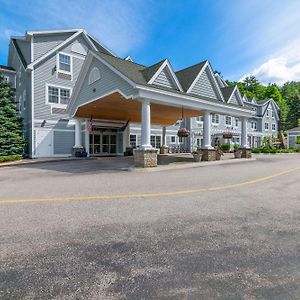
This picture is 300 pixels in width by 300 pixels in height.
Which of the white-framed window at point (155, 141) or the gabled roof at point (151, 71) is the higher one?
the gabled roof at point (151, 71)

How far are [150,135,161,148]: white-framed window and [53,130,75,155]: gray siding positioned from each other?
10.6 m

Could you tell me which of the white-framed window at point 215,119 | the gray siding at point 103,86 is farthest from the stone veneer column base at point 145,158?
the white-framed window at point 215,119

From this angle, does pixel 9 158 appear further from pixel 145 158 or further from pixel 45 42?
pixel 45 42

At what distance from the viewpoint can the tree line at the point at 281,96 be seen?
213 feet

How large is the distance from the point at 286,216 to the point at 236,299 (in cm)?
331

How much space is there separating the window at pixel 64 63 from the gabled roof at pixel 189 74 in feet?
39.1

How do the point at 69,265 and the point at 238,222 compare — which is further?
the point at 238,222

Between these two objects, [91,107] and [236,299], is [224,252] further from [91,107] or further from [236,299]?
[91,107]

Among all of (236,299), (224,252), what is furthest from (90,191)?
(236,299)

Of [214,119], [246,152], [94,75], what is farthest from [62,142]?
[214,119]

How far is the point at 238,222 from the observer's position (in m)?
4.75

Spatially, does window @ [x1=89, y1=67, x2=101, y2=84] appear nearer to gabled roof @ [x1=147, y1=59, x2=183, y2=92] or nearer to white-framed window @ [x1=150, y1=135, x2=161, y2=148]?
gabled roof @ [x1=147, y1=59, x2=183, y2=92]

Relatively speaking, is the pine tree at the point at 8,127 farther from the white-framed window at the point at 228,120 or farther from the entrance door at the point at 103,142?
the white-framed window at the point at 228,120

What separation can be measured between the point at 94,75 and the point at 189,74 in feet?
22.6
